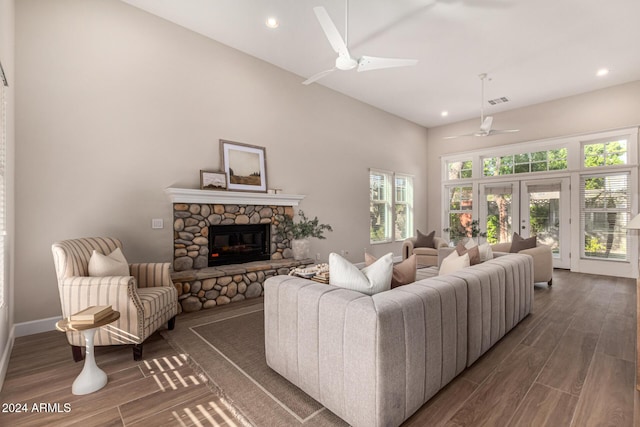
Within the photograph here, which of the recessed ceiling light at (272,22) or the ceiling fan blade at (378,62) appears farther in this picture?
the recessed ceiling light at (272,22)

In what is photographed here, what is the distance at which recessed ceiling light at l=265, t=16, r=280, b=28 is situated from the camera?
11.9 feet

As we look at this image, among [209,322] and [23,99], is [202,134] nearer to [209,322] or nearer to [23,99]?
[23,99]

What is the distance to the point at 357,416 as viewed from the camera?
154cm

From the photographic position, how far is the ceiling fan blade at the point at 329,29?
2441 mm

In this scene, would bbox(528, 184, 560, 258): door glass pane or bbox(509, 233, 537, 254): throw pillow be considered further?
bbox(528, 184, 560, 258): door glass pane

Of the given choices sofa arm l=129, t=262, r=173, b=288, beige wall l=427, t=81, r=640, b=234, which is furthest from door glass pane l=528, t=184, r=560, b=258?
sofa arm l=129, t=262, r=173, b=288

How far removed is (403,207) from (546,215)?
2.95 meters

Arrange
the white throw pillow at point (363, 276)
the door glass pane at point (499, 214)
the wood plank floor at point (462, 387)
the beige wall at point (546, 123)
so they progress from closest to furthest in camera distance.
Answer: the wood plank floor at point (462, 387) < the white throw pillow at point (363, 276) < the beige wall at point (546, 123) < the door glass pane at point (499, 214)

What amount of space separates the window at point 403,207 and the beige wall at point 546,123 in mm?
833

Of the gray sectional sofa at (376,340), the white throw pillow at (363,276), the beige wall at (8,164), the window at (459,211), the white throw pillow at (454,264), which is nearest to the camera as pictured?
the gray sectional sofa at (376,340)

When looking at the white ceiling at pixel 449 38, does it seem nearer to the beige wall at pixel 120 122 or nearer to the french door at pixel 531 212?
the beige wall at pixel 120 122

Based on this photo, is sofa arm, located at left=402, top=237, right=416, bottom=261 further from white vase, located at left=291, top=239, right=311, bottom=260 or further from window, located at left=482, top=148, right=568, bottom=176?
window, located at left=482, top=148, right=568, bottom=176

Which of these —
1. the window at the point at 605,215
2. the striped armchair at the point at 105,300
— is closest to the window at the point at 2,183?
the striped armchair at the point at 105,300

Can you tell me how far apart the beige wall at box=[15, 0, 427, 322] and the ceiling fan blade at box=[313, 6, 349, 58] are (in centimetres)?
219
